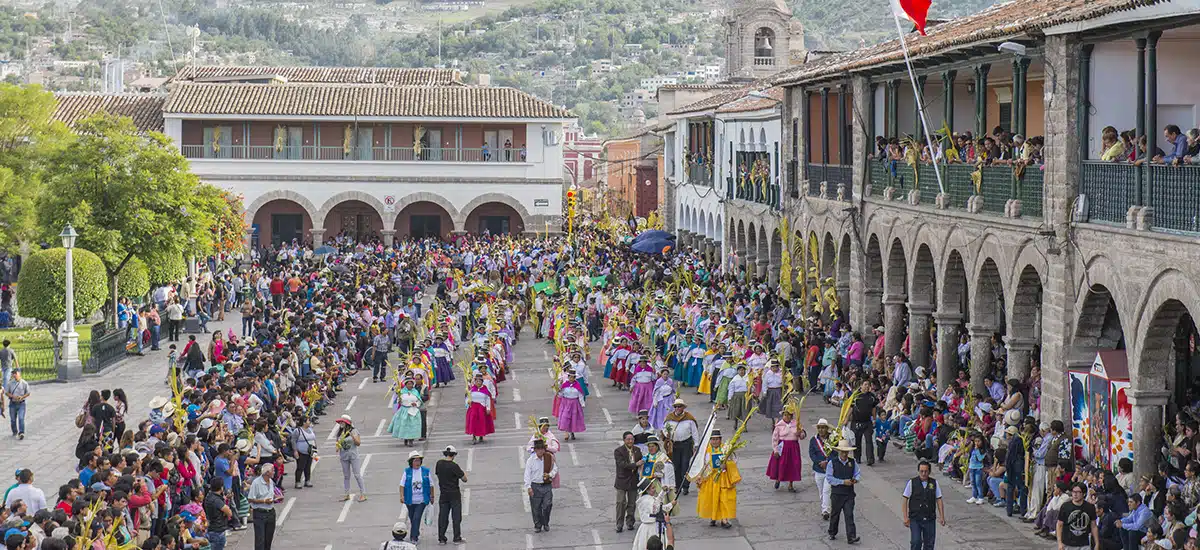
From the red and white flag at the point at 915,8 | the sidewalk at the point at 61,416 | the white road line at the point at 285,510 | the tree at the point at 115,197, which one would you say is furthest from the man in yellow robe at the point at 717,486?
the tree at the point at 115,197

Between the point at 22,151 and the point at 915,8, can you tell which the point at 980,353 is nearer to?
the point at 915,8

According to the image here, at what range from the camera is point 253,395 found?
22828 millimetres

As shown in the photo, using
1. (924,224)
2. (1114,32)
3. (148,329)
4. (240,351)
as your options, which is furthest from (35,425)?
(1114,32)

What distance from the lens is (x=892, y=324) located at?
97.7ft

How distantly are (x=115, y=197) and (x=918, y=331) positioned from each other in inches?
774

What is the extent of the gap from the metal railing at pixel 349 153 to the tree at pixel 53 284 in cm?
3064

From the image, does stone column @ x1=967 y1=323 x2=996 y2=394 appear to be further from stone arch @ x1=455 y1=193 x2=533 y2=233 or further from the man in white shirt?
stone arch @ x1=455 y1=193 x2=533 y2=233

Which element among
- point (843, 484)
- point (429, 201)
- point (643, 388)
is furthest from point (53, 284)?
point (429, 201)

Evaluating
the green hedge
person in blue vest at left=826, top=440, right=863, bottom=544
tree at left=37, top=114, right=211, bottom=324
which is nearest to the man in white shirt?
person in blue vest at left=826, top=440, right=863, bottom=544

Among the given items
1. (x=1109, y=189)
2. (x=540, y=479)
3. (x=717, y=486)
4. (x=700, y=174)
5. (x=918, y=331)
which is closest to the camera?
(x=540, y=479)

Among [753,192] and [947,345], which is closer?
[947,345]

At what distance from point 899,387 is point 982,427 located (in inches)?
150

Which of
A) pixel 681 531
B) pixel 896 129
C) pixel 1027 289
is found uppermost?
pixel 896 129

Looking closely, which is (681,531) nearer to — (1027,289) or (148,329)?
(1027,289)
